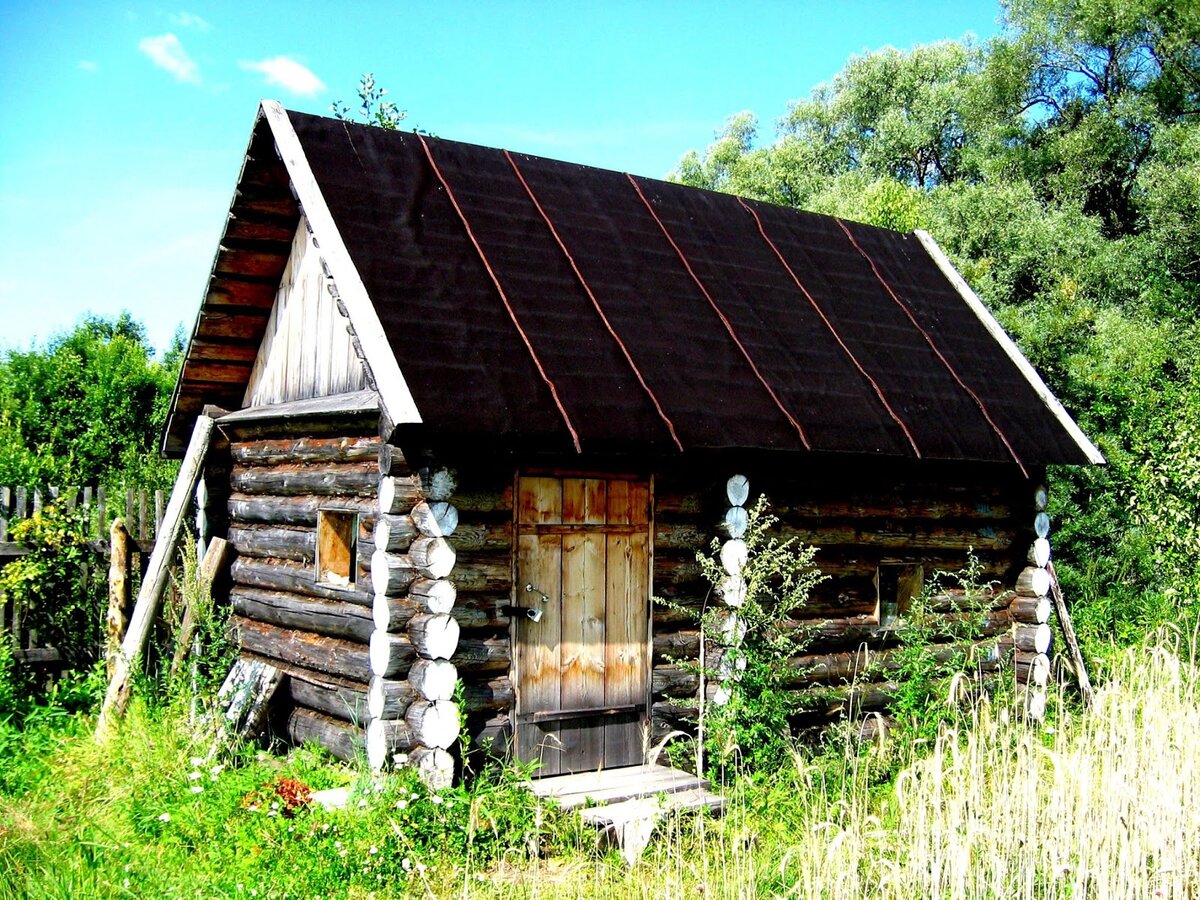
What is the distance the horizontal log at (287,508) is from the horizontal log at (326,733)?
151 centimetres

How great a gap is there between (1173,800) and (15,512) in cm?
923

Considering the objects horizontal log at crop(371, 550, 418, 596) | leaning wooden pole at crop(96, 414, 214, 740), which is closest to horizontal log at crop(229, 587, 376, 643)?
horizontal log at crop(371, 550, 418, 596)

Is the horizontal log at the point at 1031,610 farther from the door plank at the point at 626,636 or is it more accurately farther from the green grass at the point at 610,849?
the door plank at the point at 626,636

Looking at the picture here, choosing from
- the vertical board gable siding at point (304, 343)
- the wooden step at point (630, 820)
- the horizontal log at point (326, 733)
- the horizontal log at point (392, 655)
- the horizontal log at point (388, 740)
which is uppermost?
the vertical board gable siding at point (304, 343)

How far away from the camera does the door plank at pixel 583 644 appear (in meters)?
8.30

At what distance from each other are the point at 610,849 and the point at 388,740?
1595 mm

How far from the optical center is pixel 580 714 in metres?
8.31

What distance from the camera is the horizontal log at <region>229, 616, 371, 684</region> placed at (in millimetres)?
8227

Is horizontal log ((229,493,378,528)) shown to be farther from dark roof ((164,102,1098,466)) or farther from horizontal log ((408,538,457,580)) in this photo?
dark roof ((164,102,1098,466))

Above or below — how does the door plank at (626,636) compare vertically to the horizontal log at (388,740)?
above

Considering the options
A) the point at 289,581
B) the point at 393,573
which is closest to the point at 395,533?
the point at 393,573

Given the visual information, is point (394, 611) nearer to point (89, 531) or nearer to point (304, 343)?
point (304, 343)

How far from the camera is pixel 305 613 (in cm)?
895

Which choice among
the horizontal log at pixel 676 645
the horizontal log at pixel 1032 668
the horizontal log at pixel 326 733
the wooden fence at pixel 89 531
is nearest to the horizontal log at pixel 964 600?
the horizontal log at pixel 1032 668
